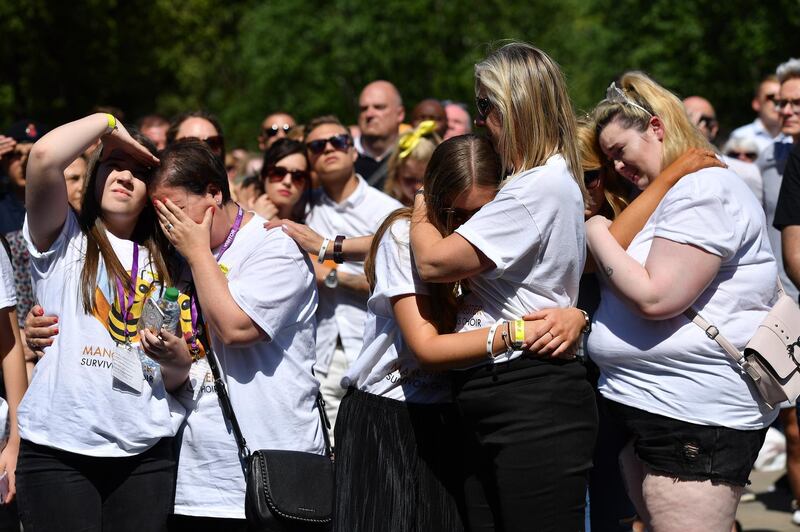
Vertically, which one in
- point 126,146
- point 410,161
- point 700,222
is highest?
point 126,146

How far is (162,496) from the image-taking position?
3.79 m

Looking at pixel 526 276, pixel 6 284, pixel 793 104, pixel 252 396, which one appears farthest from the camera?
pixel 793 104

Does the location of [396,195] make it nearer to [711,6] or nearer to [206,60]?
[711,6]

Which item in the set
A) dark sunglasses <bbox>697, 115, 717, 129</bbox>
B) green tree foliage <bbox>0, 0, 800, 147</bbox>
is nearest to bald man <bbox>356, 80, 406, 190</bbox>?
dark sunglasses <bbox>697, 115, 717, 129</bbox>

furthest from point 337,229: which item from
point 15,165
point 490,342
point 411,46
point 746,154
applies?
point 411,46

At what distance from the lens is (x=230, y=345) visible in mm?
3736

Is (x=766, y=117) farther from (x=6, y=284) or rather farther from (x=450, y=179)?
(x=6, y=284)

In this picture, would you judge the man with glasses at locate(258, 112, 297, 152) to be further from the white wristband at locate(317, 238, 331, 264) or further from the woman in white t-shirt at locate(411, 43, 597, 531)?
the woman in white t-shirt at locate(411, 43, 597, 531)

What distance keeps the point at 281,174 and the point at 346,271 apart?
2.15 ft

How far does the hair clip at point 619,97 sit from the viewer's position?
4.00 m

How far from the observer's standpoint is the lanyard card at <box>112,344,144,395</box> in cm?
371

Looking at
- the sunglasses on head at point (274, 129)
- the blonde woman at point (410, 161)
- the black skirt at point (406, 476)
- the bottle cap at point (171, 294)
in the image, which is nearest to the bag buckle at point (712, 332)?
the black skirt at point (406, 476)

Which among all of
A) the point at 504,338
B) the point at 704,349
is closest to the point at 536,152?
the point at 504,338

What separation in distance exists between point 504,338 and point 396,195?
3.09 metres
